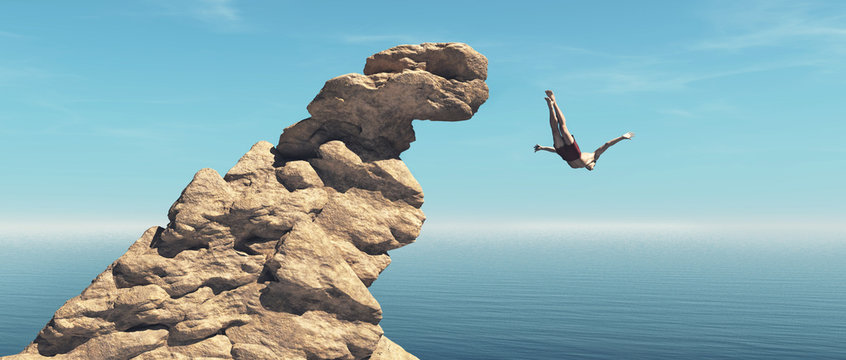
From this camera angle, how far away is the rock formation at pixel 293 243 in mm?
18969

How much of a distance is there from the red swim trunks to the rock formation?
3.86 m

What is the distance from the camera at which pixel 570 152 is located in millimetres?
22438

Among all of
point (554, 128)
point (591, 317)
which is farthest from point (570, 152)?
point (591, 317)

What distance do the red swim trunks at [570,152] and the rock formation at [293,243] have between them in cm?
386

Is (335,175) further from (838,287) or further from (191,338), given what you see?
(838,287)

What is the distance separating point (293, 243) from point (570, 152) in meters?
11.4

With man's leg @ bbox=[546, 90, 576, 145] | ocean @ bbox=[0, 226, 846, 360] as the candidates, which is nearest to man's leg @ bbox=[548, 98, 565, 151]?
man's leg @ bbox=[546, 90, 576, 145]

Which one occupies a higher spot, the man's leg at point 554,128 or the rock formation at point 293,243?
the man's leg at point 554,128

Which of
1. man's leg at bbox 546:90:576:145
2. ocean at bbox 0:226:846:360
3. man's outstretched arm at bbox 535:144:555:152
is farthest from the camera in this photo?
ocean at bbox 0:226:846:360

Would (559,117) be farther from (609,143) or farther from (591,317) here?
(591,317)

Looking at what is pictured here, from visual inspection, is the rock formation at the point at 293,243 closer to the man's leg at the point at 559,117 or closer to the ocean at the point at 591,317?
the man's leg at the point at 559,117

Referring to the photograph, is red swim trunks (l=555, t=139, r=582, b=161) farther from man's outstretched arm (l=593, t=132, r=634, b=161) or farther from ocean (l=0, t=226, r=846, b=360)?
ocean (l=0, t=226, r=846, b=360)

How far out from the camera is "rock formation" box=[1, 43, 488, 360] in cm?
1897

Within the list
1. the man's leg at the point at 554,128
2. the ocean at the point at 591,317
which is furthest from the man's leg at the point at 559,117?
the ocean at the point at 591,317
